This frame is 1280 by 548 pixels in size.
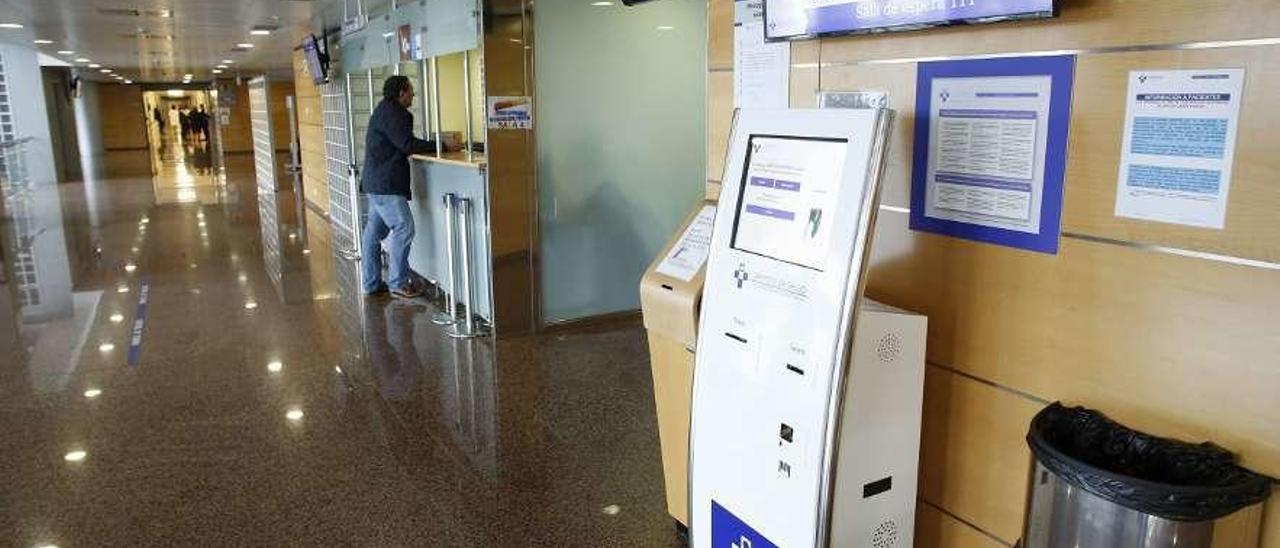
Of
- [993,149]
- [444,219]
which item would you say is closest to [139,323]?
[444,219]

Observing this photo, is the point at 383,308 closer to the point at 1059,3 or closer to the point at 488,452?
the point at 488,452

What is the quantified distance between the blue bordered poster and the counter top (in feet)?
11.2

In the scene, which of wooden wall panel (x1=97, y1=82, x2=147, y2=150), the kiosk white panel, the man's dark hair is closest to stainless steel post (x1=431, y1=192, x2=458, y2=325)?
the man's dark hair

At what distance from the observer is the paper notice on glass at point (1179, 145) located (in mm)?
1586

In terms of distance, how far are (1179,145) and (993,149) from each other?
410 millimetres

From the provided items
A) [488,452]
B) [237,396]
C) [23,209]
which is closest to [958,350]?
[488,452]

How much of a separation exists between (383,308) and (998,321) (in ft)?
16.2

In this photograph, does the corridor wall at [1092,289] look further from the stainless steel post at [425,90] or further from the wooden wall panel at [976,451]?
the stainless steel post at [425,90]

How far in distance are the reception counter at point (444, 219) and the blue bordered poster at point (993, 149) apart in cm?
342

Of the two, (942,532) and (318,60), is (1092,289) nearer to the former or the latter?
(942,532)

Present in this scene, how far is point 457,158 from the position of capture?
18.5 ft

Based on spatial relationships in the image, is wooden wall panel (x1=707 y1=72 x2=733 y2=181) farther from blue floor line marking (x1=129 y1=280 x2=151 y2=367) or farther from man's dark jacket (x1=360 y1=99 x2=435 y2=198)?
blue floor line marking (x1=129 y1=280 x2=151 y2=367)

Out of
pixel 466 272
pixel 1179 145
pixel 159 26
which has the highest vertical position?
pixel 159 26

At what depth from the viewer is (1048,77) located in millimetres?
1874
